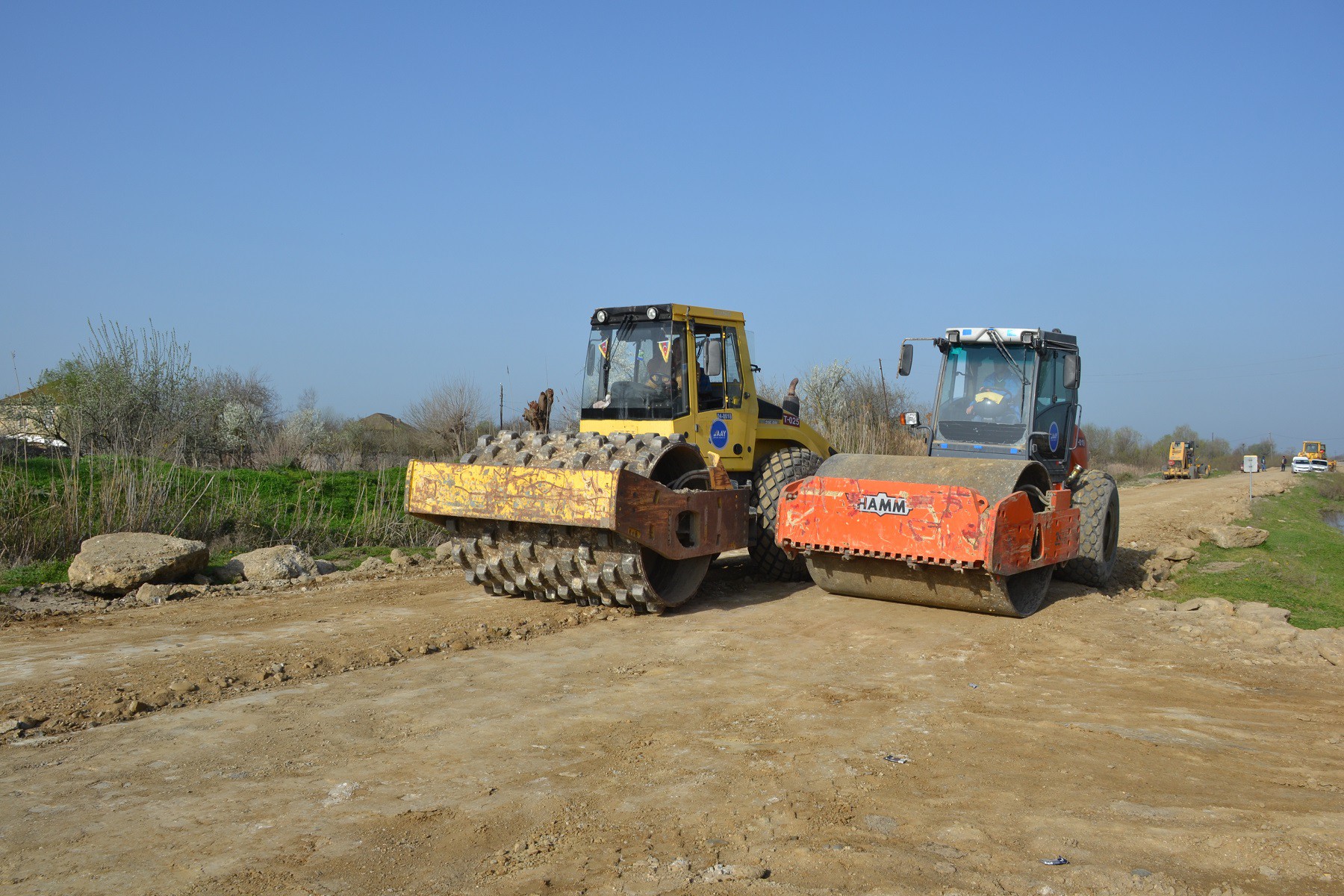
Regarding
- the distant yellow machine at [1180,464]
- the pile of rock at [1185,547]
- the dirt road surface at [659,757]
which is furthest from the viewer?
the distant yellow machine at [1180,464]

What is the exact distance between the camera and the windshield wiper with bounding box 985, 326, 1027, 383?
404 inches

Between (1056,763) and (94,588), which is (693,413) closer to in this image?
(1056,763)

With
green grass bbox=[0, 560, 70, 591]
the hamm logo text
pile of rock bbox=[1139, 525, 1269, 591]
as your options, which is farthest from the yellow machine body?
green grass bbox=[0, 560, 70, 591]

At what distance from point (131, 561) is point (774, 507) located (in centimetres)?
637

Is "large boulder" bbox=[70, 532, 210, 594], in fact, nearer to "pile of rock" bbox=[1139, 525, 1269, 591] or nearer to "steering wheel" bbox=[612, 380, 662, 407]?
"steering wheel" bbox=[612, 380, 662, 407]

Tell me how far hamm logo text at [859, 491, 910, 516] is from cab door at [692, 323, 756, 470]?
176cm

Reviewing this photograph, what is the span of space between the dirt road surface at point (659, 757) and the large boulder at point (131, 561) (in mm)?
1404

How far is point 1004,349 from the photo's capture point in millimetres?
10367

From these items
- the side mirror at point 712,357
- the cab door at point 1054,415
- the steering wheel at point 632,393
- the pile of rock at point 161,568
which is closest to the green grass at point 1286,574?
the cab door at point 1054,415

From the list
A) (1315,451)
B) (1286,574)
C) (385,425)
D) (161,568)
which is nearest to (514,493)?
(161,568)

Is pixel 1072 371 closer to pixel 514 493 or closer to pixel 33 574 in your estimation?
pixel 514 493

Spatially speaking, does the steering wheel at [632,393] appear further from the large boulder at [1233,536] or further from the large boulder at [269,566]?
the large boulder at [1233,536]

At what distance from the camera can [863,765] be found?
197 inches

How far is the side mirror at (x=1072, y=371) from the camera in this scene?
1017 centimetres
